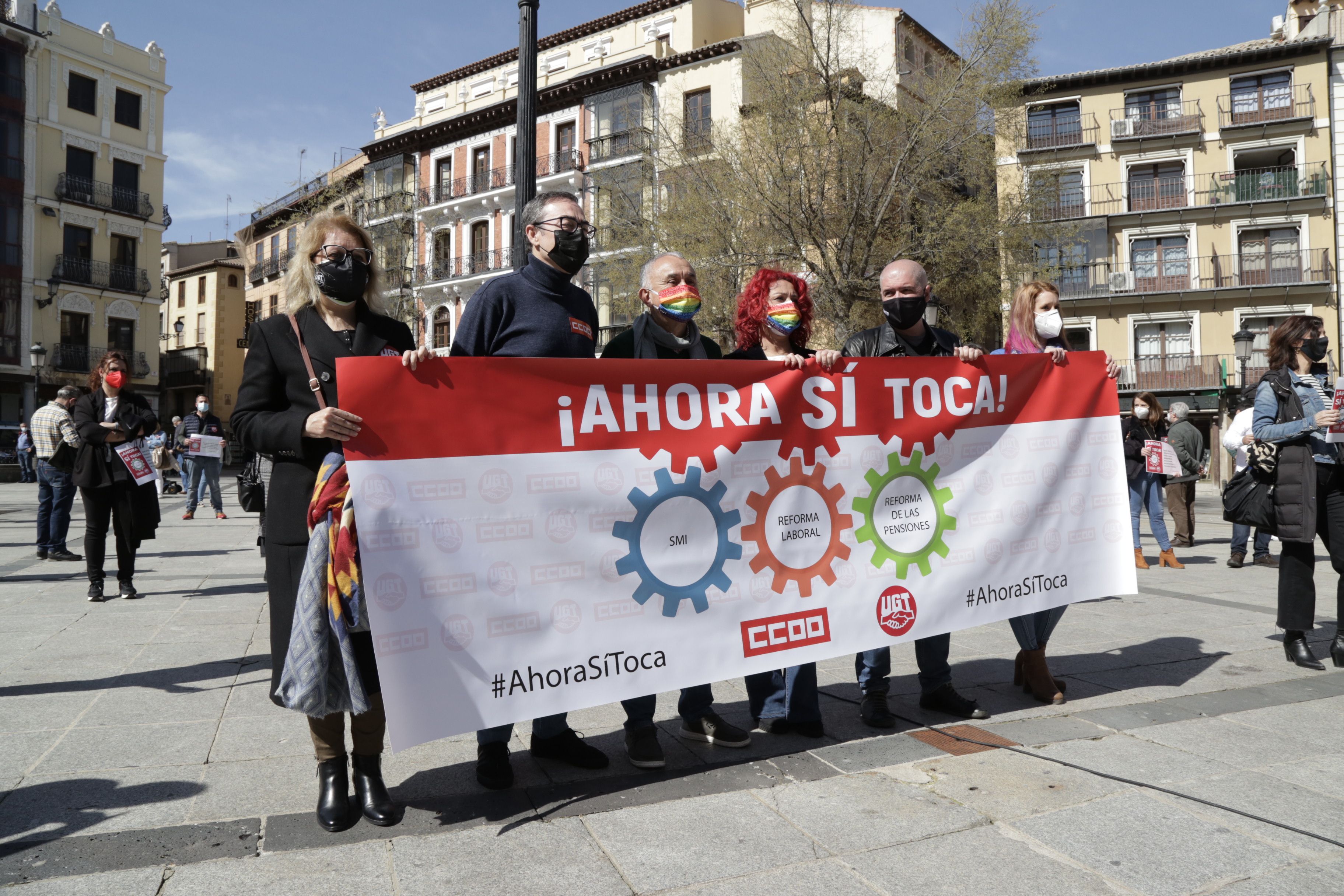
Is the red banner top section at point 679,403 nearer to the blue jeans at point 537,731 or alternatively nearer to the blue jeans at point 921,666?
the blue jeans at point 921,666

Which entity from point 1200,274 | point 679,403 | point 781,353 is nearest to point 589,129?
point 1200,274

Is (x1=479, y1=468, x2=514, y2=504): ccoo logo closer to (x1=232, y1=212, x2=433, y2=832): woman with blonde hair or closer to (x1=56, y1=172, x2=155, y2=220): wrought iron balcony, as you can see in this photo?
(x1=232, y1=212, x2=433, y2=832): woman with blonde hair

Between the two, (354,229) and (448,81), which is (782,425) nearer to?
(354,229)

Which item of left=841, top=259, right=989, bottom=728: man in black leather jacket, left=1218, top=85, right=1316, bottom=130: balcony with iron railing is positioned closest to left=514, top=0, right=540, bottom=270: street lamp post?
left=841, top=259, right=989, bottom=728: man in black leather jacket

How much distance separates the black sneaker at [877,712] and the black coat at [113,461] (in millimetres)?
5835

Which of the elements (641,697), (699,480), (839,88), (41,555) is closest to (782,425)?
(699,480)

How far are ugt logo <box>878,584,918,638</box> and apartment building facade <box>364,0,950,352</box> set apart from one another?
19.2 meters

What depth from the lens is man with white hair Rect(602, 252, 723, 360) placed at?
372cm

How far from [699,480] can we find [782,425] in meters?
0.46

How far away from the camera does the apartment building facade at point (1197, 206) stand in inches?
1443

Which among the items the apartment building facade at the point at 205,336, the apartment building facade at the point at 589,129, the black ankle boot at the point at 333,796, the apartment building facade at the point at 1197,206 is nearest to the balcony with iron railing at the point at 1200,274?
the apartment building facade at the point at 1197,206

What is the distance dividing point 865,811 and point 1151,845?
0.84m

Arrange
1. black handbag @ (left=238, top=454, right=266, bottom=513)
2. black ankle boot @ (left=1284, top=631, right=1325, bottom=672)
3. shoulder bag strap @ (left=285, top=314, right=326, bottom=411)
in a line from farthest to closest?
black ankle boot @ (left=1284, top=631, right=1325, bottom=672) → black handbag @ (left=238, top=454, right=266, bottom=513) → shoulder bag strap @ (left=285, top=314, right=326, bottom=411)

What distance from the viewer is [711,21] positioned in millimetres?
36719
